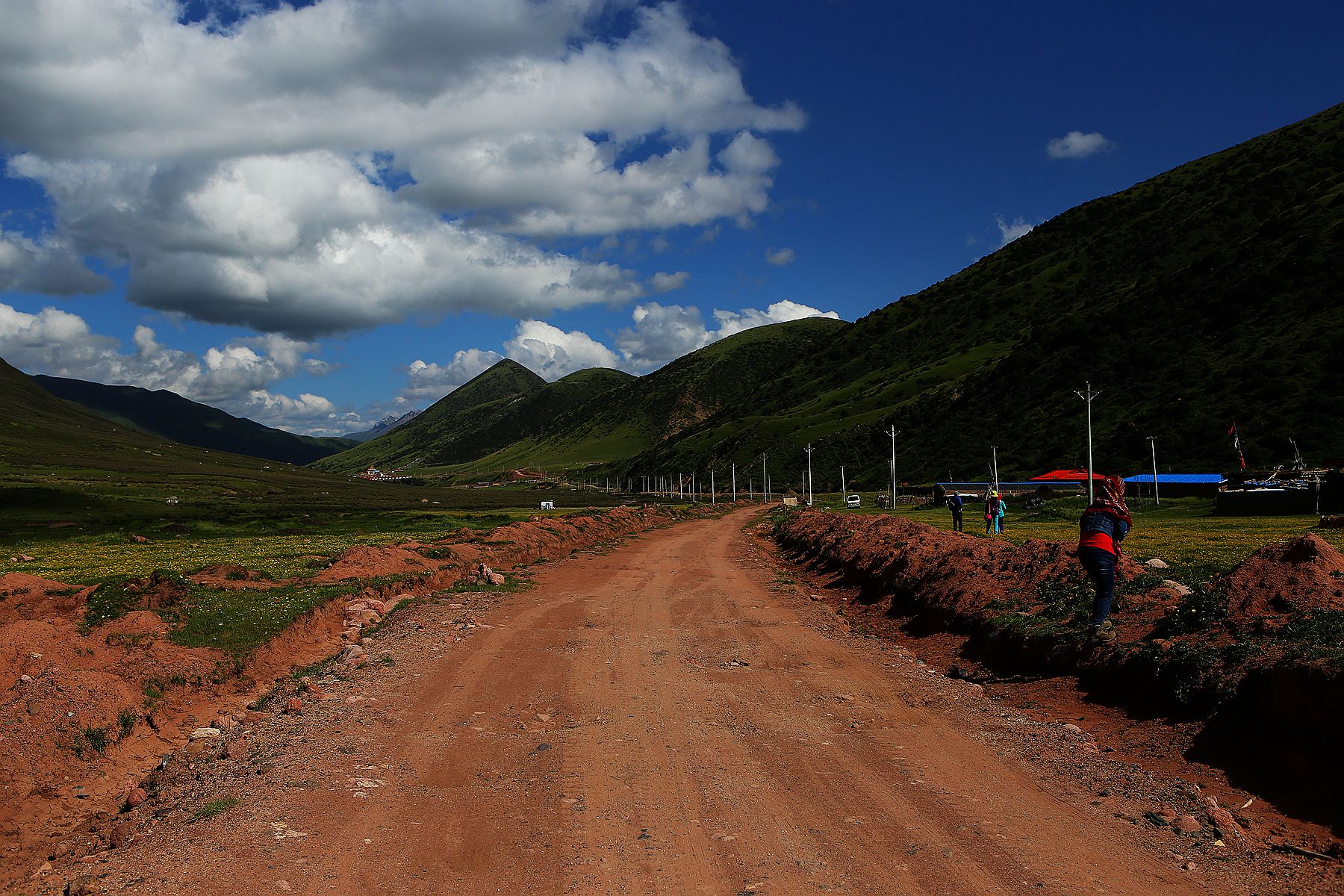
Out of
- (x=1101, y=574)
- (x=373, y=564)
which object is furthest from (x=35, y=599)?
(x=1101, y=574)

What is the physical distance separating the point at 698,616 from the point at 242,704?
10.0 meters

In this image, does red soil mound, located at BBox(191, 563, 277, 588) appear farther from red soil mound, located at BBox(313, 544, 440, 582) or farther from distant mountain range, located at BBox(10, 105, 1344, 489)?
distant mountain range, located at BBox(10, 105, 1344, 489)

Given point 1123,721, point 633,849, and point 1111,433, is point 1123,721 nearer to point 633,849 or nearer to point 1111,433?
point 633,849

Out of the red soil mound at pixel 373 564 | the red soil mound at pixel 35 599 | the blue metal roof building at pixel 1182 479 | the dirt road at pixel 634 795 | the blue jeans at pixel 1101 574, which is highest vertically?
the blue metal roof building at pixel 1182 479

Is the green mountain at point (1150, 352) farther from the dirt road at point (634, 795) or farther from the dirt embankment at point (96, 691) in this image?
the dirt embankment at point (96, 691)

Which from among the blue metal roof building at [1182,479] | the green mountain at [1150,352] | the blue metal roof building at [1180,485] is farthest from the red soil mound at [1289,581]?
the green mountain at [1150,352]

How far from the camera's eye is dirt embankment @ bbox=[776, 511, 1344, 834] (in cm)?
793

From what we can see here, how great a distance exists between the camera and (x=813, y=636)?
1691 centimetres

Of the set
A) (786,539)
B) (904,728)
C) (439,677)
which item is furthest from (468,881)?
(786,539)

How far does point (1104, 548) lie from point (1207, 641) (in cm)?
190

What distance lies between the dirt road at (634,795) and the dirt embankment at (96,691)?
1.25m

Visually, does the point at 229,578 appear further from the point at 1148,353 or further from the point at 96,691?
the point at 1148,353

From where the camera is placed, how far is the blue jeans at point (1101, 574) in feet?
38.6

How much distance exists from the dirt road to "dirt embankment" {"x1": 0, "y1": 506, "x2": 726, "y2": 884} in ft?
4.12
